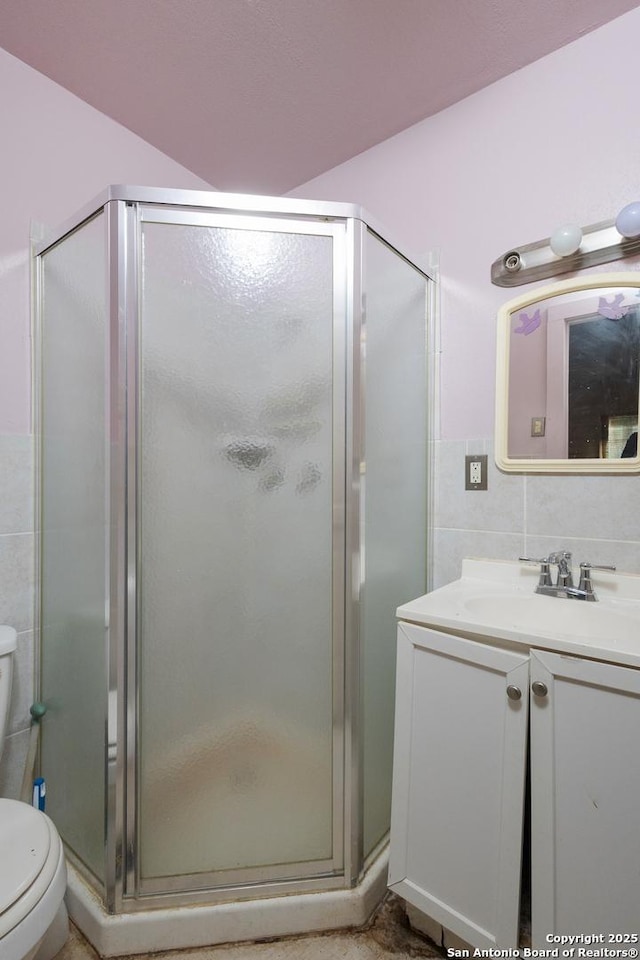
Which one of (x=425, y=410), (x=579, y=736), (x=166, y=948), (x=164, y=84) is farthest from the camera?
(x=425, y=410)

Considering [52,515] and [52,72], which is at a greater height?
[52,72]

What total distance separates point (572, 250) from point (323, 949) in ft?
6.49

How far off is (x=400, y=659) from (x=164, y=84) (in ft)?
6.30

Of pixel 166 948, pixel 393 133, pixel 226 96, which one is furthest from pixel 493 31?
pixel 166 948

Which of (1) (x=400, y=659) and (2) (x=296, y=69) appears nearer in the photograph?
(1) (x=400, y=659)

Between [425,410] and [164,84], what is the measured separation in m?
1.38

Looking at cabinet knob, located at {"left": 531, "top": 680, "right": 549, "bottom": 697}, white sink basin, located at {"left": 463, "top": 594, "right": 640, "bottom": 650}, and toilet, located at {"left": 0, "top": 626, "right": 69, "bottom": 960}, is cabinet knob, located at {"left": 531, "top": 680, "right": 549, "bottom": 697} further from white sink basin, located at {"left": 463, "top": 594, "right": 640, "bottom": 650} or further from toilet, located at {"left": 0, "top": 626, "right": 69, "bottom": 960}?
toilet, located at {"left": 0, "top": 626, "right": 69, "bottom": 960}

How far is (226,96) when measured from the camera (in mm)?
1486

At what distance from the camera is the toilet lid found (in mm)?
793

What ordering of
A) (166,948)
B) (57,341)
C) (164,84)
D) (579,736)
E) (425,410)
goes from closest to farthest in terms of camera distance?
(579,736)
(166,948)
(57,341)
(164,84)
(425,410)

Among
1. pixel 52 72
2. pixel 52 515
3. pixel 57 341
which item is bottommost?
pixel 52 515

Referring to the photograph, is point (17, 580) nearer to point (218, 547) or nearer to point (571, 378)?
point (218, 547)

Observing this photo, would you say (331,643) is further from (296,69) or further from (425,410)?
(296,69)

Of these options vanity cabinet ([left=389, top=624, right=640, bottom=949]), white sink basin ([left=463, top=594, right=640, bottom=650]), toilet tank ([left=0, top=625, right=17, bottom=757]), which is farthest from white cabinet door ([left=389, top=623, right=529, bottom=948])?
toilet tank ([left=0, top=625, right=17, bottom=757])
